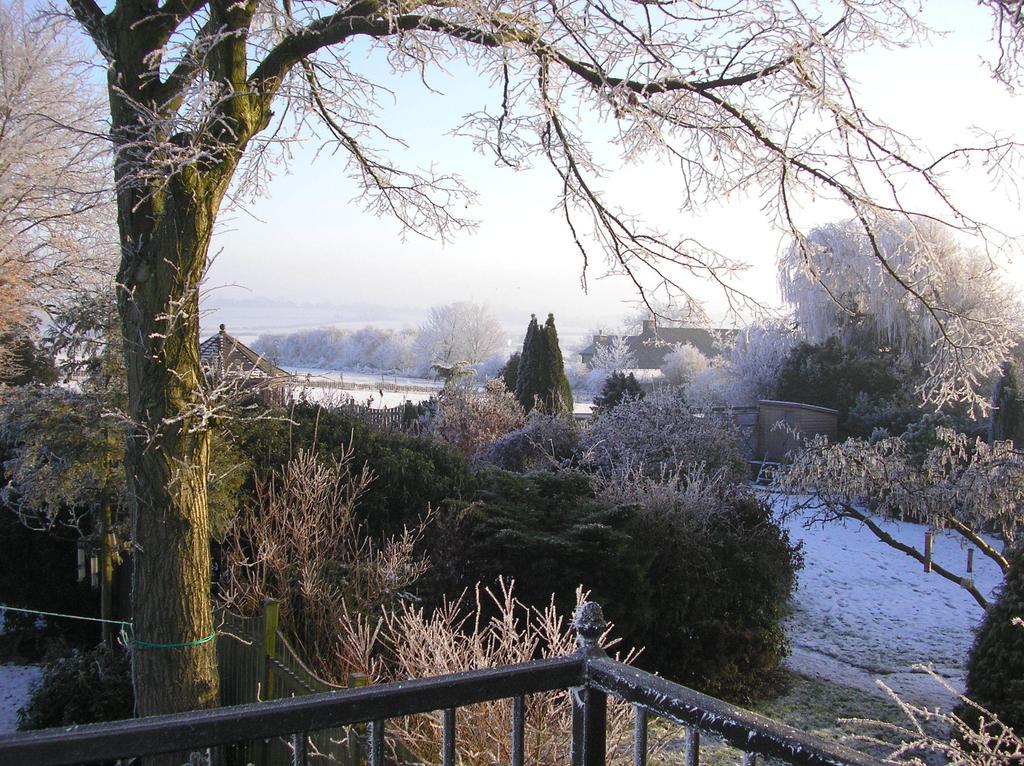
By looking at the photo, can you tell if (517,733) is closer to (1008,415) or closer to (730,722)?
(730,722)

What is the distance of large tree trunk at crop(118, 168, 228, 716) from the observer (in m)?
4.05

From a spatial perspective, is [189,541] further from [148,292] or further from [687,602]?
[687,602]

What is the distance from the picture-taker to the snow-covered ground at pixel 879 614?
828 cm

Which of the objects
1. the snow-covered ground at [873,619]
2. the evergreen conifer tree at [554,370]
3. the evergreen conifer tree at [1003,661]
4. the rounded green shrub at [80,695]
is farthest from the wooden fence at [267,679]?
the evergreen conifer tree at [554,370]

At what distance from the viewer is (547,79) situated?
4.61m

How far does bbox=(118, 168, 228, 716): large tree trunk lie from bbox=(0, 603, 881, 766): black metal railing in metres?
2.67

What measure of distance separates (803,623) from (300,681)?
7457 millimetres

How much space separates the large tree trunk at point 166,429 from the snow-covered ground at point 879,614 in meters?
6.35

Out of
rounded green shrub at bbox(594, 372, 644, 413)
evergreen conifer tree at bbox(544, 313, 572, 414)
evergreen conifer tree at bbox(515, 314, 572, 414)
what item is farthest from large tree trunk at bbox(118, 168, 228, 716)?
Answer: rounded green shrub at bbox(594, 372, 644, 413)

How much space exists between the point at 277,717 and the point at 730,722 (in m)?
0.88

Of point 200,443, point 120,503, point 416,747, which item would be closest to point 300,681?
point 416,747

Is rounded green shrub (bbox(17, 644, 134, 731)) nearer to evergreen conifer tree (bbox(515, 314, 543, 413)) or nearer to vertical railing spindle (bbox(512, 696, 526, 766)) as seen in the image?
vertical railing spindle (bbox(512, 696, 526, 766))

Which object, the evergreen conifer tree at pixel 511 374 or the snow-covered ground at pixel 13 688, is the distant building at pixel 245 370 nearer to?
the snow-covered ground at pixel 13 688

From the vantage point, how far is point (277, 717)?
5.25 feet
